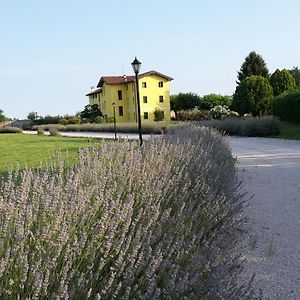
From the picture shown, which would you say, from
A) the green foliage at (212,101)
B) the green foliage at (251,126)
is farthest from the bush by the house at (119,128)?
the green foliage at (212,101)

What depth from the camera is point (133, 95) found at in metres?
66.4

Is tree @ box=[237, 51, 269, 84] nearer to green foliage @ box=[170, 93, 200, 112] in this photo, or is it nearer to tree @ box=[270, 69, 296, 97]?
tree @ box=[270, 69, 296, 97]

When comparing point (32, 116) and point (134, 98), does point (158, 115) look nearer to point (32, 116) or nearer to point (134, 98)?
point (134, 98)

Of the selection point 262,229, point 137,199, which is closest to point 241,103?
point 262,229

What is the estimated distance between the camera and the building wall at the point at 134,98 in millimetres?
64250

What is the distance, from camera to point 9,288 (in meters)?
1.79

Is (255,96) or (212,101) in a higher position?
(212,101)

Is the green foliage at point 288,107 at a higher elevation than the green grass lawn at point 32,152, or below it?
higher

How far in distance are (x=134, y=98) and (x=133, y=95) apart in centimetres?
128

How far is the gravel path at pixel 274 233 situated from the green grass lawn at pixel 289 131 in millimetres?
15277

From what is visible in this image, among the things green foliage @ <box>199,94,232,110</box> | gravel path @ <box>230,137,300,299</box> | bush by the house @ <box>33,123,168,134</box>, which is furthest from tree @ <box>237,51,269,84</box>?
gravel path @ <box>230,137,300,299</box>

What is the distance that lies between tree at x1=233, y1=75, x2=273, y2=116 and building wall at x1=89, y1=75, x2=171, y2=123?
20.8 meters

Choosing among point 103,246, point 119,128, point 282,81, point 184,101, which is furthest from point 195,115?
point 103,246

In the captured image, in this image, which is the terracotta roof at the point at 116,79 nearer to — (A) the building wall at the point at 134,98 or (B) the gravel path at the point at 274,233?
(A) the building wall at the point at 134,98
